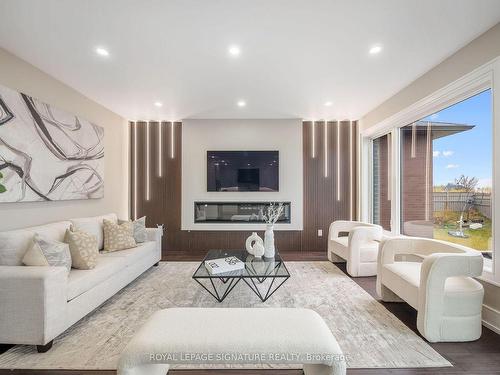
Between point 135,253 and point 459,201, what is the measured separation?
3981mm

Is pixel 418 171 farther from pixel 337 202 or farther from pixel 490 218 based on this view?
pixel 337 202

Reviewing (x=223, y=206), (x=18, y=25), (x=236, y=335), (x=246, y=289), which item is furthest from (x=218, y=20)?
(x=223, y=206)

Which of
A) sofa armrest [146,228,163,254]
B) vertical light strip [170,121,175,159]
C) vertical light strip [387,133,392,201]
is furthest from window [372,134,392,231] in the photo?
vertical light strip [170,121,175,159]

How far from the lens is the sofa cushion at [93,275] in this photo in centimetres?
223

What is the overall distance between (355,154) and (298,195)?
1.47 m

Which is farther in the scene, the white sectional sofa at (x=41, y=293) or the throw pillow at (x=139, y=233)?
the throw pillow at (x=139, y=233)

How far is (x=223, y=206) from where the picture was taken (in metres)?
5.17

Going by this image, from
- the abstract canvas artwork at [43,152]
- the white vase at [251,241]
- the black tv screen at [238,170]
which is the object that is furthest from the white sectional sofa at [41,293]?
the black tv screen at [238,170]

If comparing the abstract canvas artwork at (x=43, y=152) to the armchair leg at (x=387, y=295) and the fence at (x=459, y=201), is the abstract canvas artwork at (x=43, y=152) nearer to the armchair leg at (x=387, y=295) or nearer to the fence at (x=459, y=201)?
the armchair leg at (x=387, y=295)

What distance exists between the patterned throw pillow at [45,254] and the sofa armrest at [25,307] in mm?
231

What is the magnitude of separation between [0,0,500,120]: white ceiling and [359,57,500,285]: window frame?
14.8 inches

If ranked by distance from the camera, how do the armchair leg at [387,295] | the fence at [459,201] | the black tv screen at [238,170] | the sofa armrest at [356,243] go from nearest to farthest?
the fence at [459,201] → the armchair leg at [387,295] → the sofa armrest at [356,243] → the black tv screen at [238,170]

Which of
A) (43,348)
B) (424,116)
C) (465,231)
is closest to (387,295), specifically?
(465,231)

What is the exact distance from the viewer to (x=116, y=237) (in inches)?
136
